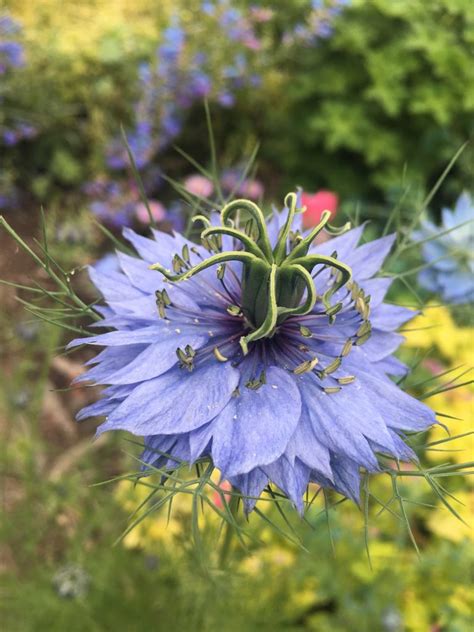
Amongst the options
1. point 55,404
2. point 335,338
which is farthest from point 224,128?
point 335,338

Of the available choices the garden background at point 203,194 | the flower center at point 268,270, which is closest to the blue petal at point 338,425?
the flower center at point 268,270

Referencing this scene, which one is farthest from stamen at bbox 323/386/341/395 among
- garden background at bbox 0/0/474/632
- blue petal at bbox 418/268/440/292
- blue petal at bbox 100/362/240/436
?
blue petal at bbox 418/268/440/292

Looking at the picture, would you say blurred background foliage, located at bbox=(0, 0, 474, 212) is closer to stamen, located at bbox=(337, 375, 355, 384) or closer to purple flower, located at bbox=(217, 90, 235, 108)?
purple flower, located at bbox=(217, 90, 235, 108)

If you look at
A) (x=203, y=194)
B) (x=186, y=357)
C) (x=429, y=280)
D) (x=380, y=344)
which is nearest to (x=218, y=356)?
(x=186, y=357)

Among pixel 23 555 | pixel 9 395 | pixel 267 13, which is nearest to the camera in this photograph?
pixel 9 395

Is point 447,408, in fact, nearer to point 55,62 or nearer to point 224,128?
point 224,128

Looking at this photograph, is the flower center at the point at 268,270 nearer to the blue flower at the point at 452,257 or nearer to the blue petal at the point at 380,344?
the blue petal at the point at 380,344
